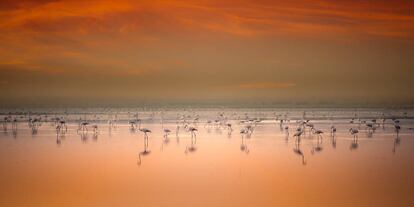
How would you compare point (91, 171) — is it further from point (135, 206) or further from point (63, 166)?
point (135, 206)

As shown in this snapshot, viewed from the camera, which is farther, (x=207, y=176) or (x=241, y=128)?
(x=241, y=128)

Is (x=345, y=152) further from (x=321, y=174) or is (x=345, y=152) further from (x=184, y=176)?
(x=184, y=176)

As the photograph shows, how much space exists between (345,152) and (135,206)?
36.2ft

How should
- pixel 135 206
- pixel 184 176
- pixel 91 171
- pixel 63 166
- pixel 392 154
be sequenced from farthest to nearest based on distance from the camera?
pixel 392 154 → pixel 63 166 → pixel 91 171 → pixel 184 176 → pixel 135 206

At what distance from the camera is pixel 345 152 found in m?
18.8

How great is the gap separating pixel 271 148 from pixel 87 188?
10.4 m

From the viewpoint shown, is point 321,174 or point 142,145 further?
point 142,145

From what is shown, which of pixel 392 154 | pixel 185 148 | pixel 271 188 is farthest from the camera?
pixel 185 148

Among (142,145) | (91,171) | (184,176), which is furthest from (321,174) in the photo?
(142,145)

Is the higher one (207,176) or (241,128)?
(207,176)

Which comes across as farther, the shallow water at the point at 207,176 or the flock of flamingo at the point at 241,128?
the flock of flamingo at the point at 241,128

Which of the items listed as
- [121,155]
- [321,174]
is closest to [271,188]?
[321,174]

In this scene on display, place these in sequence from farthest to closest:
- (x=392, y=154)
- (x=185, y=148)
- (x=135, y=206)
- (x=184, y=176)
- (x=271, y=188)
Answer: (x=185, y=148)
(x=392, y=154)
(x=184, y=176)
(x=271, y=188)
(x=135, y=206)

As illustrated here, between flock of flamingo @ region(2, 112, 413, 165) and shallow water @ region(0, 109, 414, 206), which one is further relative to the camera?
flock of flamingo @ region(2, 112, 413, 165)
